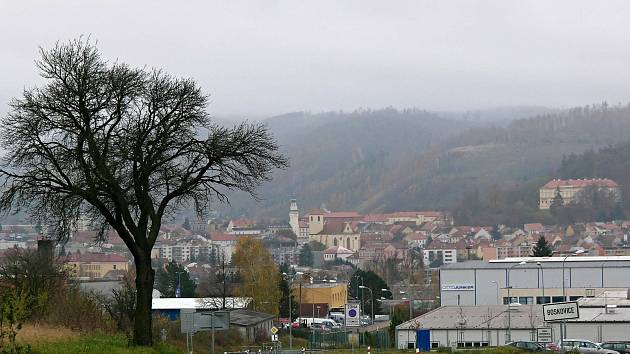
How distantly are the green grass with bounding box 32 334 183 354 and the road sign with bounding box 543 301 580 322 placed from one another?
7632 mm

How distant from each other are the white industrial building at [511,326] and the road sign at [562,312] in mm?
21593

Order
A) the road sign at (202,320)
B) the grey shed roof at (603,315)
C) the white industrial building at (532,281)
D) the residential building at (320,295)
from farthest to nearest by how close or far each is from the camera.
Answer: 1. the residential building at (320,295)
2. the white industrial building at (532,281)
3. the grey shed roof at (603,315)
4. the road sign at (202,320)

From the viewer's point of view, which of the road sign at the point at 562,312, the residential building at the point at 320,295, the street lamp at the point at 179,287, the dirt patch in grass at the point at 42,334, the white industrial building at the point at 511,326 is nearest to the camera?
the road sign at the point at 562,312

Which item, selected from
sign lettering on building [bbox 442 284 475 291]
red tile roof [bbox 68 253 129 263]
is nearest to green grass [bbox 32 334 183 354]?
sign lettering on building [bbox 442 284 475 291]

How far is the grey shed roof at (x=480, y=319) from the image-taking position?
158 feet

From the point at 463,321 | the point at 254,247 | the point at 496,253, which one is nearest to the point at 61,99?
the point at 463,321

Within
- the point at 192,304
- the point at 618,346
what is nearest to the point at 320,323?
the point at 192,304

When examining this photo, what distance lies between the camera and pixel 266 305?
7031cm

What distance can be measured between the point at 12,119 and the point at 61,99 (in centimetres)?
101

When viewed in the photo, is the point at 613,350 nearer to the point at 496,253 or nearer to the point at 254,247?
the point at 254,247

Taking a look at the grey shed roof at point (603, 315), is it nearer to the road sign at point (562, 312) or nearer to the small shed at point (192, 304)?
the small shed at point (192, 304)

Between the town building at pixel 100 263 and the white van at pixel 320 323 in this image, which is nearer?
the white van at pixel 320 323

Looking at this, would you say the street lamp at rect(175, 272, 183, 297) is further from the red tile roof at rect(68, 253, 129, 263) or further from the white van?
the red tile roof at rect(68, 253, 129, 263)

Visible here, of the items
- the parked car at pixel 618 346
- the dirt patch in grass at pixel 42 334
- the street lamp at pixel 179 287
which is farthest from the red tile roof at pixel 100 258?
the dirt patch in grass at pixel 42 334
